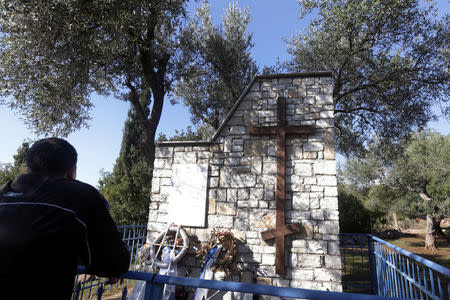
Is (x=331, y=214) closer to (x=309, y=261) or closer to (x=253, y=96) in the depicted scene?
(x=309, y=261)

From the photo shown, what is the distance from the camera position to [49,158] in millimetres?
1424

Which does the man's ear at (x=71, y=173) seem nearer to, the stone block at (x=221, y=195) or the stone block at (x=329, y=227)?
the stone block at (x=221, y=195)

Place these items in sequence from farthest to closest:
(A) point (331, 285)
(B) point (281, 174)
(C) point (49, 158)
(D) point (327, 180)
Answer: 1. (B) point (281, 174)
2. (D) point (327, 180)
3. (A) point (331, 285)
4. (C) point (49, 158)

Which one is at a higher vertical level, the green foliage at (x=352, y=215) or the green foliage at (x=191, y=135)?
the green foliage at (x=191, y=135)

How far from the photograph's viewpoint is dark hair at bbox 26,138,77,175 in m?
1.42

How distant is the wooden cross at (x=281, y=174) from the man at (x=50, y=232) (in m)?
3.24

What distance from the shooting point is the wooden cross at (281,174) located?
4172 mm

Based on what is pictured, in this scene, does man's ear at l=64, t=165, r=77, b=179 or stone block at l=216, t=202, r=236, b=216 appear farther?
stone block at l=216, t=202, r=236, b=216

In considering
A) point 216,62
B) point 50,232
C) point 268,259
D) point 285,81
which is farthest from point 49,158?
point 216,62

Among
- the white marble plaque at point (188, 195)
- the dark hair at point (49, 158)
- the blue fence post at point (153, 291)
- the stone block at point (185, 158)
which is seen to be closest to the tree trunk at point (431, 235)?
the white marble plaque at point (188, 195)

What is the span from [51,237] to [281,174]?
373 centimetres

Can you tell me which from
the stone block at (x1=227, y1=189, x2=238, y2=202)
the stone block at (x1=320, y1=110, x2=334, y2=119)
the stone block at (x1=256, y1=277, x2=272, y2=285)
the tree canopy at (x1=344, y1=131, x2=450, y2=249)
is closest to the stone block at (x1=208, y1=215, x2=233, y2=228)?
the stone block at (x1=227, y1=189, x2=238, y2=202)

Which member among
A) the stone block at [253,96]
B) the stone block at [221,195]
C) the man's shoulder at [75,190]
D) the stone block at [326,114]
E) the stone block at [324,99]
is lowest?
the man's shoulder at [75,190]

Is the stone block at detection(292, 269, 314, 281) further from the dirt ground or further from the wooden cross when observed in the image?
the dirt ground
